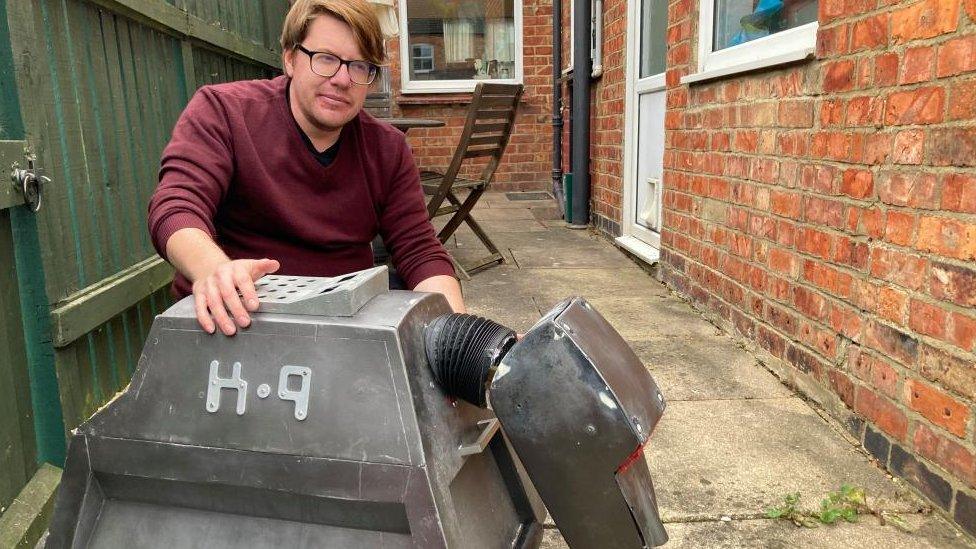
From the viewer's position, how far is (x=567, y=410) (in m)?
0.88

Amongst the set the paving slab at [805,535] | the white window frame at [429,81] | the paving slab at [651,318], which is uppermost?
the white window frame at [429,81]

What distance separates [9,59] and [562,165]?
18.4 feet

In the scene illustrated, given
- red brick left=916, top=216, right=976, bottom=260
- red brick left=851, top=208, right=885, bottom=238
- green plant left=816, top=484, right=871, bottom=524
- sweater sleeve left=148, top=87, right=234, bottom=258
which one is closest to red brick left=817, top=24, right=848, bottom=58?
red brick left=851, top=208, right=885, bottom=238

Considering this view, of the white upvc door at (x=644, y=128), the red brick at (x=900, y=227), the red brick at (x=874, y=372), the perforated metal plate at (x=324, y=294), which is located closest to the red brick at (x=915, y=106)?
the red brick at (x=900, y=227)

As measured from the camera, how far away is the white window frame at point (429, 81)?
7.80m

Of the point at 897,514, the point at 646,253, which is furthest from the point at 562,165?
the point at 897,514

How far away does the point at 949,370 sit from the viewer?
1.80 m

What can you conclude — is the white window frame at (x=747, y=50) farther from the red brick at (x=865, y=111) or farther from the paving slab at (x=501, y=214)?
the paving slab at (x=501, y=214)

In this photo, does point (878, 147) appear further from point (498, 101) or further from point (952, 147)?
point (498, 101)

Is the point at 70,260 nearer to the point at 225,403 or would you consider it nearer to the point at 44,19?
the point at 44,19

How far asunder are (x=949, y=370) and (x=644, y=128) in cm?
325

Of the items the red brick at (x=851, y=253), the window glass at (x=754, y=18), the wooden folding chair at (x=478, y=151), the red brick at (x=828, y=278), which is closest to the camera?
the red brick at (x=851, y=253)

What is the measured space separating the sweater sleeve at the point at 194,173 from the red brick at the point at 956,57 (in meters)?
1.76

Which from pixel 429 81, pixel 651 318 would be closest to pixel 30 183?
pixel 651 318
